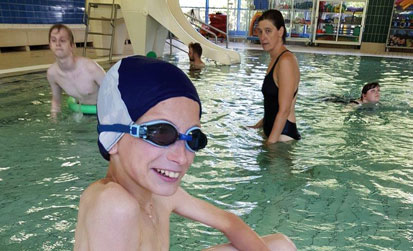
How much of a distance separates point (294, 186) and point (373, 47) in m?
15.9

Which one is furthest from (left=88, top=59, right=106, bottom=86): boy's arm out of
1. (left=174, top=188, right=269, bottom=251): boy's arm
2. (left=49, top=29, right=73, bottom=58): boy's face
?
(left=174, top=188, right=269, bottom=251): boy's arm

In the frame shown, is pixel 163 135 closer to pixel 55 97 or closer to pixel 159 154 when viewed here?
pixel 159 154

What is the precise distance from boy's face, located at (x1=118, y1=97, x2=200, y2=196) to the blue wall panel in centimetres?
1061

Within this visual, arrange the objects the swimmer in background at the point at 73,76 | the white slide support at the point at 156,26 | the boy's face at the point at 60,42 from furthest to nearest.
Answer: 1. the white slide support at the point at 156,26
2. the swimmer in background at the point at 73,76
3. the boy's face at the point at 60,42

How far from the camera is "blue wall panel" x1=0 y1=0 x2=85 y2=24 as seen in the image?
10.1m

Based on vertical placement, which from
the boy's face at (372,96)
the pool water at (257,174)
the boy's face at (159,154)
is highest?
the boy's face at (159,154)

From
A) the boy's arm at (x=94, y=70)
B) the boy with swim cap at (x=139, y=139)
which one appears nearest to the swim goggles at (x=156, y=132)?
the boy with swim cap at (x=139, y=139)

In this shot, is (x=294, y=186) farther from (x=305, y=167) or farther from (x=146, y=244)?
(x=146, y=244)

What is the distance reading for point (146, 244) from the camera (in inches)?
45.1

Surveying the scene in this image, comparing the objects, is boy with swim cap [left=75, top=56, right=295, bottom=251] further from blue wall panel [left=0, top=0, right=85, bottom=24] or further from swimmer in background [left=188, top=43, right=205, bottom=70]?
blue wall panel [left=0, top=0, right=85, bottom=24]

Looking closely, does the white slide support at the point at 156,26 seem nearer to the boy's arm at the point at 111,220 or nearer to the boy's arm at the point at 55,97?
the boy's arm at the point at 55,97

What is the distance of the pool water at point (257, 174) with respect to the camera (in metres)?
2.42

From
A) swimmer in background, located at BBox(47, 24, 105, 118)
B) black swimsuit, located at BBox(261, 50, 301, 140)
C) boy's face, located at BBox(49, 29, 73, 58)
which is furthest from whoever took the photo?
swimmer in background, located at BBox(47, 24, 105, 118)

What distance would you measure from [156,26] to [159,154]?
10.2m
